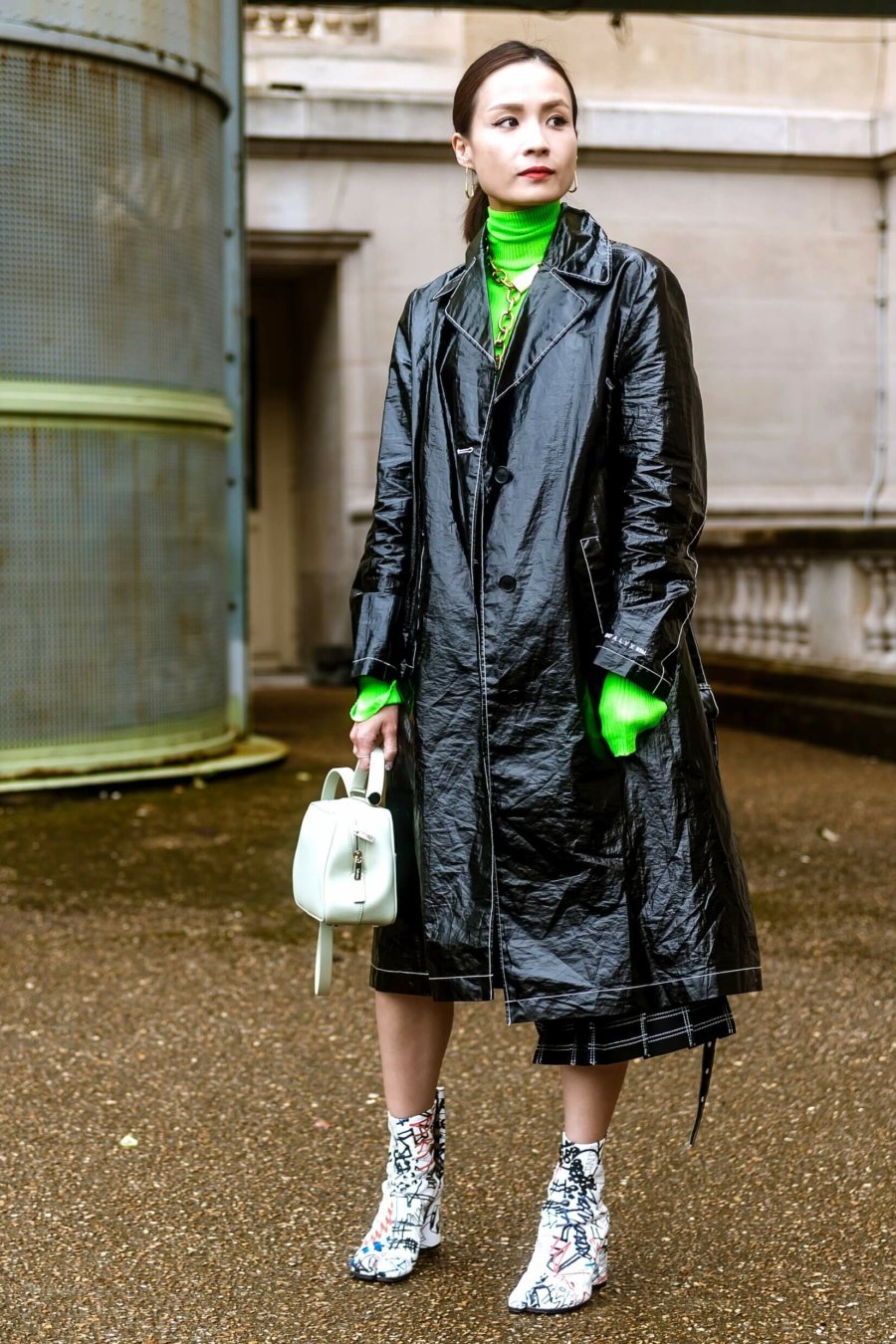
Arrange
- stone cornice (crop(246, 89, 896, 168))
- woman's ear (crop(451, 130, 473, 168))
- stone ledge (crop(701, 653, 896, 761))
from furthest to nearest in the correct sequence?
stone cornice (crop(246, 89, 896, 168))
stone ledge (crop(701, 653, 896, 761))
woman's ear (crop(451, 130, 473, 168))

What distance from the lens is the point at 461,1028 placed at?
13.6ft

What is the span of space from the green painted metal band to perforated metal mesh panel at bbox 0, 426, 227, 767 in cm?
8

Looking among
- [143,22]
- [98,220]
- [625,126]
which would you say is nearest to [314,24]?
[625,126]

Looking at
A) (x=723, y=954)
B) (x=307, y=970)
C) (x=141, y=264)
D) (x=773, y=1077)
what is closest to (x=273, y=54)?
(x=141, y=264)

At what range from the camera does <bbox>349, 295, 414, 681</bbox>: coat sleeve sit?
2.64 meters

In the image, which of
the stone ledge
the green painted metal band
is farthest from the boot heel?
the stone ledge

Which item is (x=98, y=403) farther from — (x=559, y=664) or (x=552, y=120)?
(x=559, y=664)

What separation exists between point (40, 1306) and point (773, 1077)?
1752 mm

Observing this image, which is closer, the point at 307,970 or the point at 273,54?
the point at 307,970

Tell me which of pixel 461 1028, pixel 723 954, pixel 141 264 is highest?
pixel 141 264

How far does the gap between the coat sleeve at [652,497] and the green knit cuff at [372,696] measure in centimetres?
37

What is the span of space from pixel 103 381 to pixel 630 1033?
207 inches

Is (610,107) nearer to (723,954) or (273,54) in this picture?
(273,54)

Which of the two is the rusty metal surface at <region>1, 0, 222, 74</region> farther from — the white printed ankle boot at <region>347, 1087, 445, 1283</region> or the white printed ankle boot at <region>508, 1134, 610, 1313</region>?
the white printed ankle boot at <region>508, 1134, 610, 1313</region>
